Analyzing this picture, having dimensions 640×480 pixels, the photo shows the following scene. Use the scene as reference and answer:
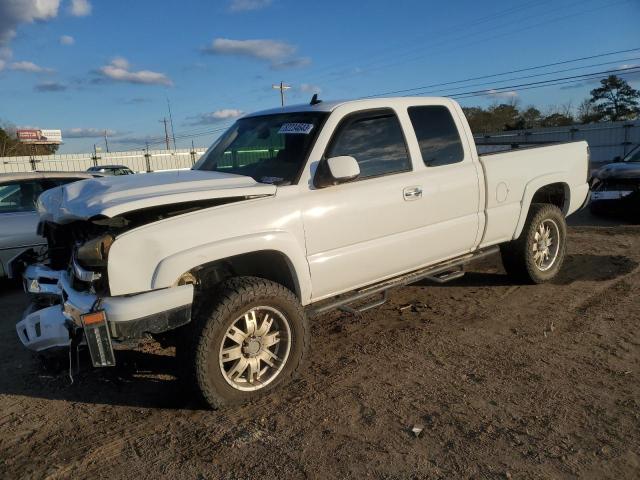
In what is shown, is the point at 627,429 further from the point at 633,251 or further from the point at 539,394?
the point at 633,251

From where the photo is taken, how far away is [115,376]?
13.3ft

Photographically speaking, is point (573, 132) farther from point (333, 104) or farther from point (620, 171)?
point (333, 104)

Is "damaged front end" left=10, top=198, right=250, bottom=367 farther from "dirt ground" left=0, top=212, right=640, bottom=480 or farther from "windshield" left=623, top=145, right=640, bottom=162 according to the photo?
"windshield" left=623, top=145, right=640, bottom=162

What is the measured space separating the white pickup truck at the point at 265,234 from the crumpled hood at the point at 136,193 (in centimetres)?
1

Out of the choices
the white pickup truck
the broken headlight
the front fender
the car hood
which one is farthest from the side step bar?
the car hood

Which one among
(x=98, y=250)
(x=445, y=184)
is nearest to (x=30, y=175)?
(x=98, y=250)

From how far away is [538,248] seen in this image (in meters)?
5.95

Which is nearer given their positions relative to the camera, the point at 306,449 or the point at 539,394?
the point at 306,449

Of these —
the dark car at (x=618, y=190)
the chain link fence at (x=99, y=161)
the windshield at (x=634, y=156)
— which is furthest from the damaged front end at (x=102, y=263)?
the chain link fence at (x=99, y=161)

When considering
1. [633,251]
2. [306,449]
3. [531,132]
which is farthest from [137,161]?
[306,449]

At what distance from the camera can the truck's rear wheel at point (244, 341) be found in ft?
10.8

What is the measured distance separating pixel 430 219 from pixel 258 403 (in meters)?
2.11

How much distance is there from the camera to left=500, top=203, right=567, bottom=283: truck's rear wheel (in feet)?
18.8

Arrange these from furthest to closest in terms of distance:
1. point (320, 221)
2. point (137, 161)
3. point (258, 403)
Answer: point (137, 161) → point (320, 221) → point (258, 403)
